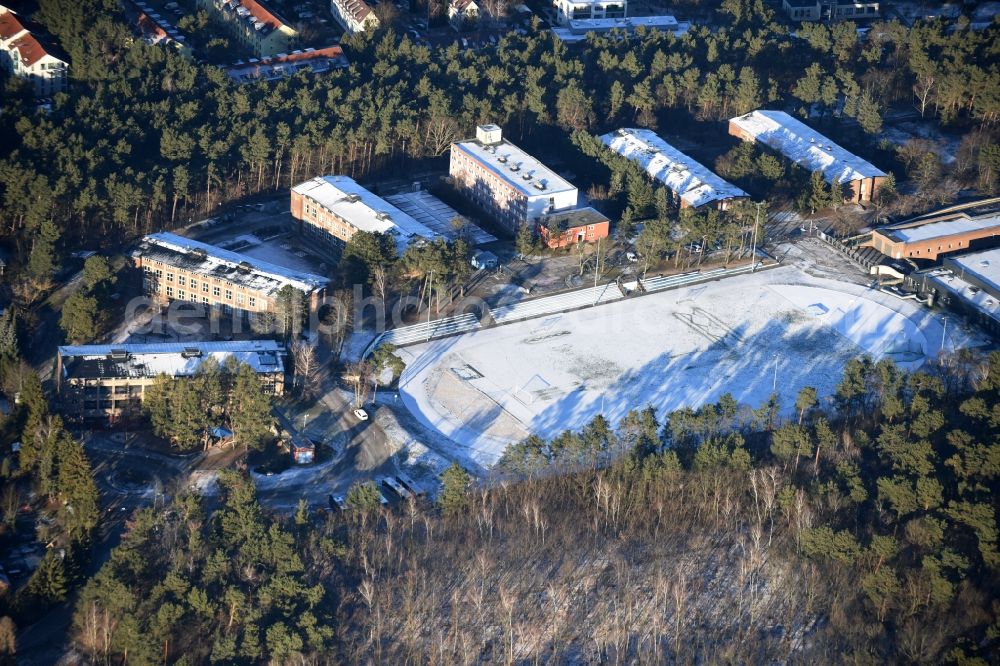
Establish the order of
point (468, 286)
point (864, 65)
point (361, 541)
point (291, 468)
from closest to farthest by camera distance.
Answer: point (361, 541), point (291, 468), point (468, 286), point (864, 65)

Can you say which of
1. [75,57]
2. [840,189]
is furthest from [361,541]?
[75,57]

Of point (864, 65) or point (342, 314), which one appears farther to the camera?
point (864, 65)

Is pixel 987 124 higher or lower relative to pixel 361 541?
higher

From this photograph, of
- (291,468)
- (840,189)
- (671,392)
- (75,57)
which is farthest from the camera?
(75,57)

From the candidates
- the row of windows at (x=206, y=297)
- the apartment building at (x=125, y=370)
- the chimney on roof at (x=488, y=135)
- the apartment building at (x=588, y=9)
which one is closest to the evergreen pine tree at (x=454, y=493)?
the apartment building at (x=125, y=370)

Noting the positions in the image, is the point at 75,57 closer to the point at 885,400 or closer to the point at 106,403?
the point at 106,403

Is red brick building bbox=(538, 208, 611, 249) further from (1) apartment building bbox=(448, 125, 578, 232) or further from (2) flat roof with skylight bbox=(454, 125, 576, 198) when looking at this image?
(2) flat roof with skylight bbox=(454, 125, 576, 198)

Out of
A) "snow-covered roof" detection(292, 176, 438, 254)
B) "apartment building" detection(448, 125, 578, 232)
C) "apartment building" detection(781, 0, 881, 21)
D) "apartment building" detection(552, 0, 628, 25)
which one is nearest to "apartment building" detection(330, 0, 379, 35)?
"apartment building" detection(552, 0, 628, 25)

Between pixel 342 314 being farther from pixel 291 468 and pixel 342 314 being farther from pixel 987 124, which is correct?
pixel 987 124
